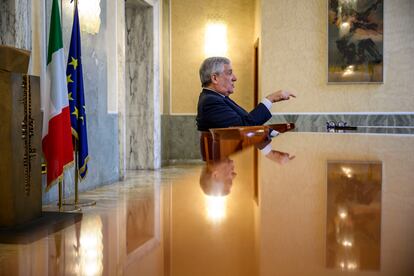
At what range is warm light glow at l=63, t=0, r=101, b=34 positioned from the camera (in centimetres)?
674

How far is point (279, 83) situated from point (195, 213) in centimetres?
947

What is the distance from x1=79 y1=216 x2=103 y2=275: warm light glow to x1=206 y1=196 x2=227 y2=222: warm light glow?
0.12m

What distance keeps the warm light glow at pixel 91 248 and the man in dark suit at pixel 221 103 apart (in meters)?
2.81

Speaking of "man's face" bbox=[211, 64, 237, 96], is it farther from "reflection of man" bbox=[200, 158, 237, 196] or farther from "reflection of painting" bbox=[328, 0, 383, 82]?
"reflection of painting" bbox=[328, 0, 383, 82]

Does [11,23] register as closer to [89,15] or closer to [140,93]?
[89,15]

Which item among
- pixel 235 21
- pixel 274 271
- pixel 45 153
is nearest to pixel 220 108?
pixel 45 153

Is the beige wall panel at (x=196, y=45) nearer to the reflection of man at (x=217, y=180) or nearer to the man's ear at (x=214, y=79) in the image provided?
the man's ear at (x=214, y=79)

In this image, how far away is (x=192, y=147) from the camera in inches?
446

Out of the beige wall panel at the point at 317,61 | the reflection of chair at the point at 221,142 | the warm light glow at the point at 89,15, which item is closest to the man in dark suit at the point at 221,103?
the reflection of chair at the point at 221,142

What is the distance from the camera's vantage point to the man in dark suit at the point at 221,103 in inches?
138

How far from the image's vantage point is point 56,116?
5.07 metres

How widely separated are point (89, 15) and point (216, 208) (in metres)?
6.74

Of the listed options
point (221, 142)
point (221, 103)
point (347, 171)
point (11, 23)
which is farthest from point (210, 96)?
point (347, 171)

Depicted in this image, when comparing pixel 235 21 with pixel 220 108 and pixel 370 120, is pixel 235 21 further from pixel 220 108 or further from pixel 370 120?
pixel 220 108
